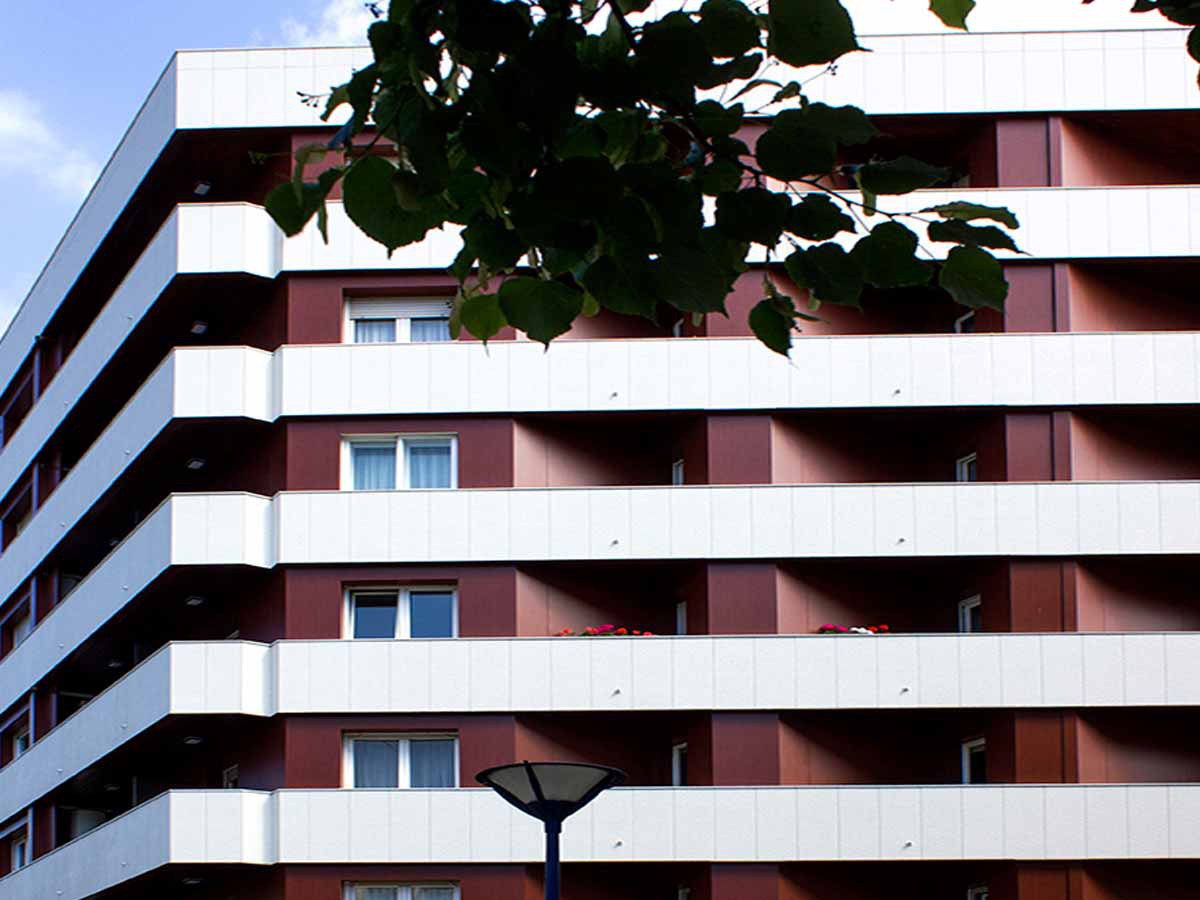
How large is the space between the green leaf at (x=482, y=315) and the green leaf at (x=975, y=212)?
0.85m

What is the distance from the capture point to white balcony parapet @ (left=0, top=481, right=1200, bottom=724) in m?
28.4

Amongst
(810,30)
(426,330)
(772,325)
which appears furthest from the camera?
(426,330)

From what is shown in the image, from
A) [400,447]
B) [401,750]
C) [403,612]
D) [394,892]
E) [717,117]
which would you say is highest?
[400,447]

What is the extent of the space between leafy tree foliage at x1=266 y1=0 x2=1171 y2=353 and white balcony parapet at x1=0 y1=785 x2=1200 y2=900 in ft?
80.4

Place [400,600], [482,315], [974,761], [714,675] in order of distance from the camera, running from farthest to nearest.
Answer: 1. [400,600]
2. [974,761]
3. [714,675]
4. [482,315]

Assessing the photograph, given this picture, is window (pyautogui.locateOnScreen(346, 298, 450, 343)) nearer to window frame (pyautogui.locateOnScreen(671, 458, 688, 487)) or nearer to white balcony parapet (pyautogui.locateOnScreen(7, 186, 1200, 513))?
white balcony parapet (pyautogui.locateOnScreen(7, 186, 1200, 513))

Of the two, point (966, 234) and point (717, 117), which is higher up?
point (717, 117)

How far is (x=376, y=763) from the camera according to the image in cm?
2883

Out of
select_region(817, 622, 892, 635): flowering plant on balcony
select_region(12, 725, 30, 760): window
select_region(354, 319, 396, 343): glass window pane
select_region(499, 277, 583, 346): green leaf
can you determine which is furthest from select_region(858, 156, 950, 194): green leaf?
select_region(12, 725, 30, 760): window

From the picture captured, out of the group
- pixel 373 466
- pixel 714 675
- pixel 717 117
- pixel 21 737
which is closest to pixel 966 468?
pixel 714 675

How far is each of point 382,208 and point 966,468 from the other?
27046 mm

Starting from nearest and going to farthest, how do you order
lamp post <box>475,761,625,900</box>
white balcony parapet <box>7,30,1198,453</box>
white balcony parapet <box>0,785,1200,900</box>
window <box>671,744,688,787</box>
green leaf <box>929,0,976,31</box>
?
green leaf <box>929,0,976,31</box>
lamp post <box>475,761,625,900</box>
white balcony parapet <box>0,785,1200,900</box>
window <box>671,744,688,787</box>
white balcony parapet <box>7,30,1198,453</box>

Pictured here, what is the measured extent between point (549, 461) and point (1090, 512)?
301 inches

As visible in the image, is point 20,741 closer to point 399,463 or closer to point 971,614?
point 399,463
